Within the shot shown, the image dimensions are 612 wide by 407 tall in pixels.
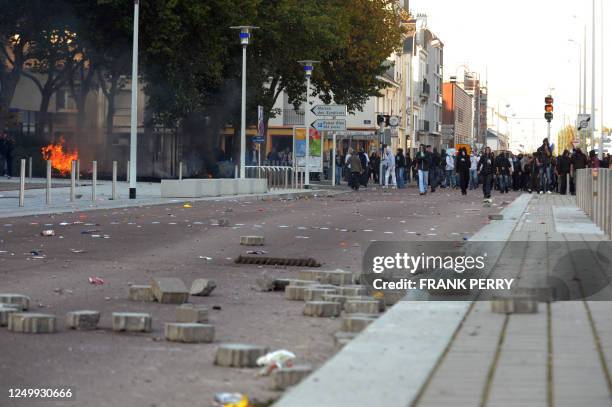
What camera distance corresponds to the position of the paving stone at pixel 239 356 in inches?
281

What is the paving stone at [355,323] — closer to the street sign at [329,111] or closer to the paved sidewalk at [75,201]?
the paved sidewalk at [75,201]

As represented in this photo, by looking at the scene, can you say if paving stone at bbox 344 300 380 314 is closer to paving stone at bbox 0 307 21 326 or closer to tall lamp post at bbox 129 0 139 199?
paving stone at bbox 0 307 21 326

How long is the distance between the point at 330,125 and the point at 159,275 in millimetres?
44509

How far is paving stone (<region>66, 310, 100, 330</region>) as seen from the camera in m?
8.70

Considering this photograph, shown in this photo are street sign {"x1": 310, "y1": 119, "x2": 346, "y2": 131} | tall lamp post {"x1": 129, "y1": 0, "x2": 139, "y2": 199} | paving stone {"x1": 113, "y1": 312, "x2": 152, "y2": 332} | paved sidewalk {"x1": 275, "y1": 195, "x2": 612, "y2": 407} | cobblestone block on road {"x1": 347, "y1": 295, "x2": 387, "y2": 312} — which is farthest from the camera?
street sign {"x1": 310, "y1": 119, "x2": 346, "y2": 131}

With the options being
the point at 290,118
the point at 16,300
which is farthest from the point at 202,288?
the point at 290,118

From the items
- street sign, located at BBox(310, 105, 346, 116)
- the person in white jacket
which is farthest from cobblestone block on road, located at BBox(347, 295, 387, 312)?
the person in white jacket

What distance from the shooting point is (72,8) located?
167ft

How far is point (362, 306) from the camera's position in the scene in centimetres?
933

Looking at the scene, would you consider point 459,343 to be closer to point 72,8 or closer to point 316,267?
point 316,267

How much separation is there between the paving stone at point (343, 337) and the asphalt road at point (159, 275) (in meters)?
0.07

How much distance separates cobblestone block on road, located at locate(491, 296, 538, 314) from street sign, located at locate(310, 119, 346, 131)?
158 ft

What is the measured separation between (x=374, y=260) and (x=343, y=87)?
5791 centimetres

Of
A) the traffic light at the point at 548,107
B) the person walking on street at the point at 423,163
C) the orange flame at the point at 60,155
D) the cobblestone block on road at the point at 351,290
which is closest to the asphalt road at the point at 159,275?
the cobblestone block on road at the point at 351,290
